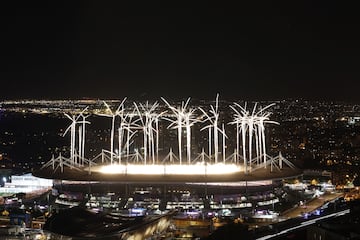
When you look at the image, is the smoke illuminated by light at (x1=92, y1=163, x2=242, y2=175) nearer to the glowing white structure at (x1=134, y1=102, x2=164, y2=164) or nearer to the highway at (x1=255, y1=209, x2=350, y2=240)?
the glowing white structure at (x1=134, y1=102, x2=164, y2=164)

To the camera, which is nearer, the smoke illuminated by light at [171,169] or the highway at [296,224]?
the highway at [296,224]

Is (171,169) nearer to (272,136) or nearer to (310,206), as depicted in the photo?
(310,206)

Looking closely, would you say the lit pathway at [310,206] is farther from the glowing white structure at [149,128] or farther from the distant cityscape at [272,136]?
the glowing white structure at [149,128]

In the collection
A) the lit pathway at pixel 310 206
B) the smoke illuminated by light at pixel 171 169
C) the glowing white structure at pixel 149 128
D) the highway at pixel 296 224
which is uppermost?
the glowing white structure at pixel 149 128

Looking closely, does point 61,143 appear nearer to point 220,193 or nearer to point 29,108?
point 29,108

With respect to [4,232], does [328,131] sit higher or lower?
higher

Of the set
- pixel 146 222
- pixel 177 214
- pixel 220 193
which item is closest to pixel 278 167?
pixel 220 193

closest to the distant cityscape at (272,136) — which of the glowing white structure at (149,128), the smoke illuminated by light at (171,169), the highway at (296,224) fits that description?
the smoke illuminated by light at (171,169)

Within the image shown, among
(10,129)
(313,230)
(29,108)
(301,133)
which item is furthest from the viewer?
(29,108)
